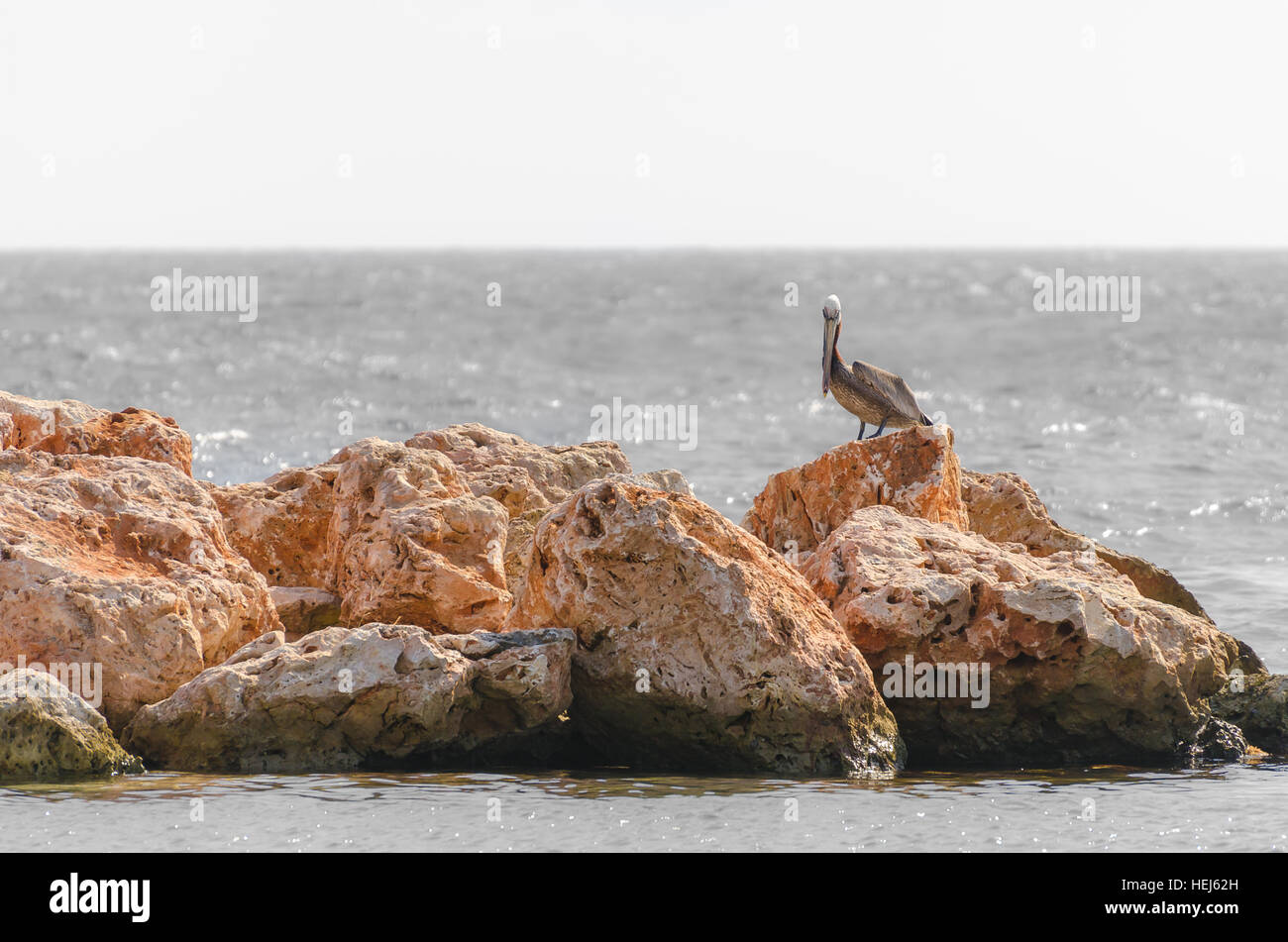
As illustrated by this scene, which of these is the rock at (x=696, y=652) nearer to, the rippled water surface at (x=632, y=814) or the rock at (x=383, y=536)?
the rippled water surface at (x=632, y=814)

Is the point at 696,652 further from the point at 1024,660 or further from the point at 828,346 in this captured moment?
the point at 828,346

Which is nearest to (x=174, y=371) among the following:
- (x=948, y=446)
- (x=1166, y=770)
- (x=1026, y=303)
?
(x=948, y=446)

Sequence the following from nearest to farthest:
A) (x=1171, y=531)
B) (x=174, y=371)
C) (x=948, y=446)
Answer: (x=948, y=446), (x=1171, y=531), (x=174, y=371)

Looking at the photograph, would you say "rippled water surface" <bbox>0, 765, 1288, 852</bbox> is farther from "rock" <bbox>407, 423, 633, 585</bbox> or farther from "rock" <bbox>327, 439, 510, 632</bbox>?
"rock" <bbox>407, 423, 633, 585</bbox>

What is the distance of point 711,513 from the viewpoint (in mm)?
6945

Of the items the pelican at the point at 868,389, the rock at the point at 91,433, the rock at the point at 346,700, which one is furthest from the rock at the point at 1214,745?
the rock at the point at 91,433

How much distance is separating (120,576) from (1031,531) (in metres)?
5.07

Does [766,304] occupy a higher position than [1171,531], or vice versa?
[766,304]

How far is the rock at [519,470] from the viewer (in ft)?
28.1

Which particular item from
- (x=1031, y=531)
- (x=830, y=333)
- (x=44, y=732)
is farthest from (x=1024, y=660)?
(x=44, y=732)

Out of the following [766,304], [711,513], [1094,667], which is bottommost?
[1094,667]

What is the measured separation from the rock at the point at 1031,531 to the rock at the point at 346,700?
11.3 ft

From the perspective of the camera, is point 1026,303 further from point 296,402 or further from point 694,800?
point 694,800

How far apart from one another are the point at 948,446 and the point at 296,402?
58.4ft
